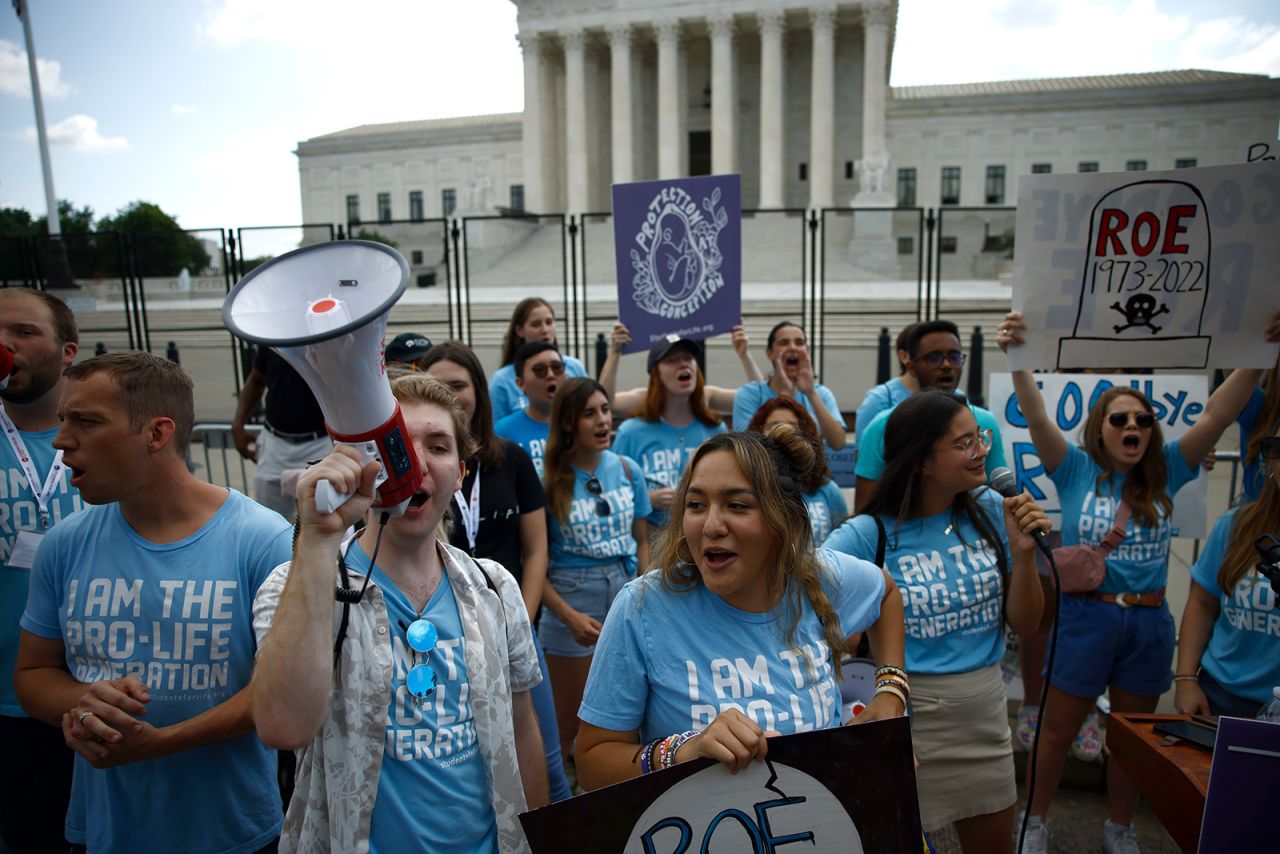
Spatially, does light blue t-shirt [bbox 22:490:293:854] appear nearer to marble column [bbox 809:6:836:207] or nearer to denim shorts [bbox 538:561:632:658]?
denim shorts [bbox 538:561:632:658]

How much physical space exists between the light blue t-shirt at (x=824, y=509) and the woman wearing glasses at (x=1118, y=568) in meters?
0.90

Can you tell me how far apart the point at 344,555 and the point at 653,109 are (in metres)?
50.3

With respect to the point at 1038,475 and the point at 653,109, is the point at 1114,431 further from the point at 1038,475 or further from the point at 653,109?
the point at 653,109

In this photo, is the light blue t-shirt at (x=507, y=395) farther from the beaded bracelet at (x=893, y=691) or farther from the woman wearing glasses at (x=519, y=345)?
the beaded bracelet at (x=893, y=691)

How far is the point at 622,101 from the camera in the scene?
1746 inches

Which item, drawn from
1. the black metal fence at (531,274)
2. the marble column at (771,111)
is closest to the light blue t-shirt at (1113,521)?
the black metal fence at (531,274)

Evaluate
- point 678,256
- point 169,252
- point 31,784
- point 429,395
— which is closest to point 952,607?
point 429,395

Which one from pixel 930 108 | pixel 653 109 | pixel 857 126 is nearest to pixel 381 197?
pixel 653 109

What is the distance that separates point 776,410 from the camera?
3600 millimetres

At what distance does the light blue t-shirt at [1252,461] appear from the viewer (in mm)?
3350

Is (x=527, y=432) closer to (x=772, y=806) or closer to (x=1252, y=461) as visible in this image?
(x=772, y=806)

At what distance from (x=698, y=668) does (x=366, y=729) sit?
744 mm

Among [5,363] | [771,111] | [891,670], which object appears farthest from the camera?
[771,111]

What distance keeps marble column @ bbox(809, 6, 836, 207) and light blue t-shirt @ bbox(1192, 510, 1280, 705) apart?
4182cm
